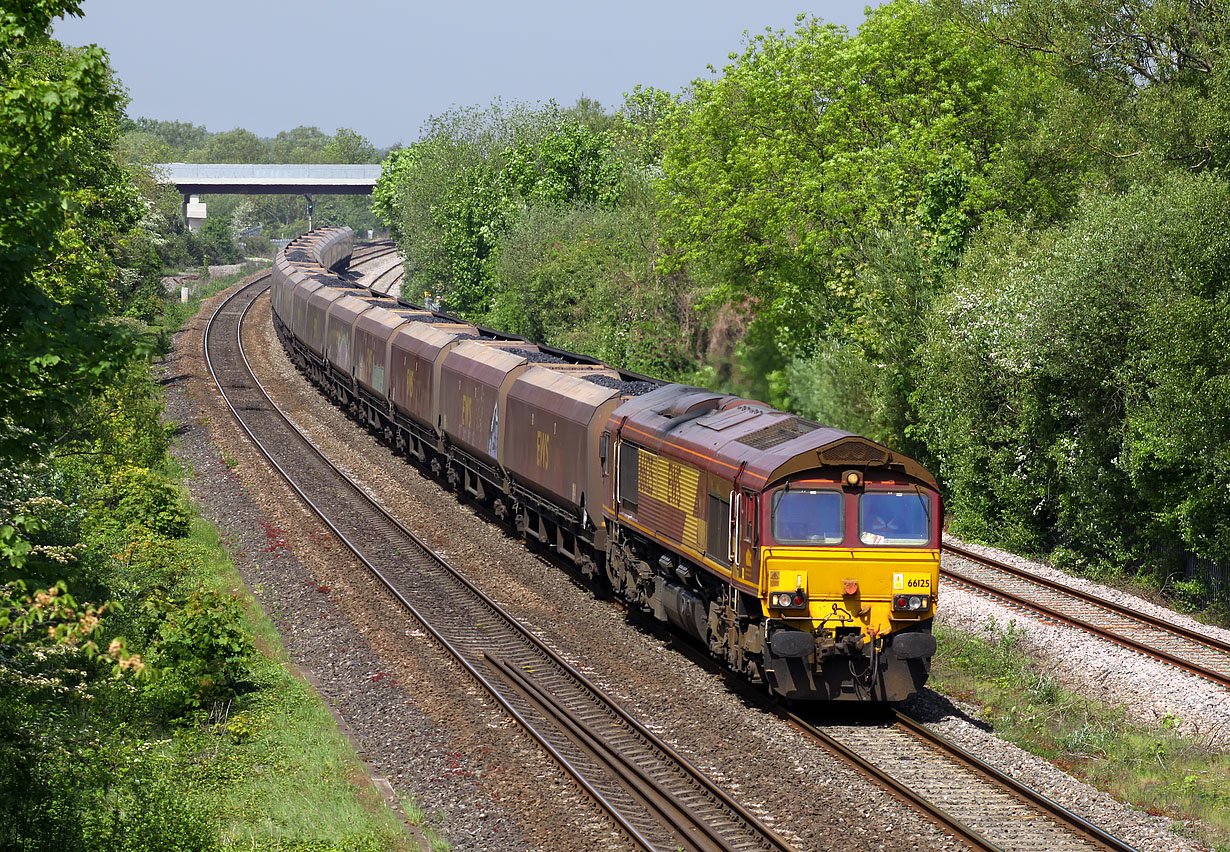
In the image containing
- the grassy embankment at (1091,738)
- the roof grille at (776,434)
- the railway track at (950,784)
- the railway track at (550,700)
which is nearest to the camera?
the railway track at (950,784)

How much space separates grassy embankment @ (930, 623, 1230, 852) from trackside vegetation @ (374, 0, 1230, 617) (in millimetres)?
6610

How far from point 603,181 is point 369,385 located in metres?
26.8

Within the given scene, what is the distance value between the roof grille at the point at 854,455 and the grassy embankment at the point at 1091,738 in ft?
13.7

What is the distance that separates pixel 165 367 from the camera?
51812 millimetres

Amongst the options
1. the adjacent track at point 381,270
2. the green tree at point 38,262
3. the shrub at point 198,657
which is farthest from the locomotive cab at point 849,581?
the adjacent track at point 381,270

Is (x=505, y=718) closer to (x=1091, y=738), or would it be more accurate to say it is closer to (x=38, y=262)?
(x=1091, y=738)

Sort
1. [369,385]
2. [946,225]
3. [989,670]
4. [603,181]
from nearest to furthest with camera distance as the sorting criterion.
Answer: [989,670], [946,225], [369,385], [603,181]

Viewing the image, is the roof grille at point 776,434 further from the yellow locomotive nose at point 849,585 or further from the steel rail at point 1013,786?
the steel rail at point 1013,786

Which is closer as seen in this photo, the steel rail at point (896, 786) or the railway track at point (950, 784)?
the steel rail at point (896, 786)

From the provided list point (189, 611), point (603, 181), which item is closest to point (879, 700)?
point (189, 611)

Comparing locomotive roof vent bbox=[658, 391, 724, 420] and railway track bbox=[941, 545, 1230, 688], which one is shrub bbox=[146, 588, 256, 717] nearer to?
locomotive roof vent bbox=[658, 391, 724, 420]

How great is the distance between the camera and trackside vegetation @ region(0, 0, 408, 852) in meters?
9.90

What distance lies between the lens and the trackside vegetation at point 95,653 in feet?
32.5

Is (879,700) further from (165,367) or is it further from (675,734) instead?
(165,367)
